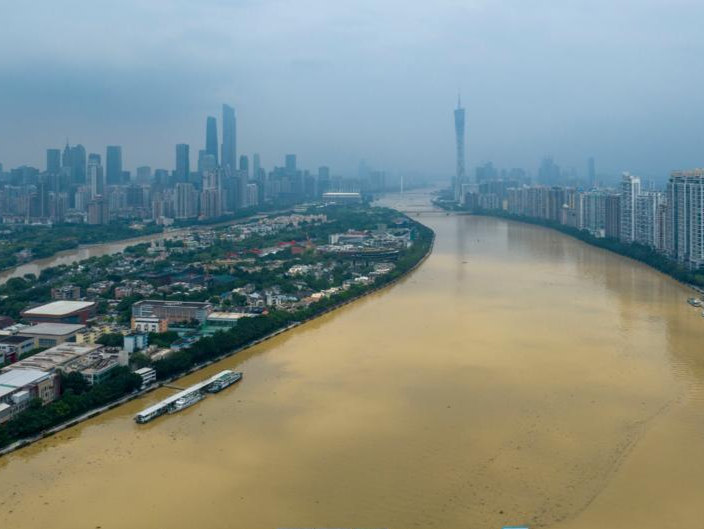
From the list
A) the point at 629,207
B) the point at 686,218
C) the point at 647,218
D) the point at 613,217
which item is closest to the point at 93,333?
the point at 686,218

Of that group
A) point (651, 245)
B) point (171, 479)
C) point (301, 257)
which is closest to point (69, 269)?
point (301, 257)

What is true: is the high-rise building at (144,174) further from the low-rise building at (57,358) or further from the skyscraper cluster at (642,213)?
the low-rise building at (57,358)

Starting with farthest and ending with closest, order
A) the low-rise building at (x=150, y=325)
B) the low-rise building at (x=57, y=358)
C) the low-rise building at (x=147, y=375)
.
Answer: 1. the low-rise building at (x=150, y=325)
2. the low-rise building at (x=57, y=358)
3. the low-rise building at (x=147, y=375)

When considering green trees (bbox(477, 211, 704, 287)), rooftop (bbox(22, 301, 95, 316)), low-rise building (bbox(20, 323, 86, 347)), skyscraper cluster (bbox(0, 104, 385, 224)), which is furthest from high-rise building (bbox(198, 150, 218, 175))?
low-rise building (bbox(20, 323, 86, 347))

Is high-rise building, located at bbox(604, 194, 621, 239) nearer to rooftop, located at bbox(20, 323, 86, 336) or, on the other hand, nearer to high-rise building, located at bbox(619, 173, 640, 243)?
high-rise building, located at bbox(619, 173, 640, 243)

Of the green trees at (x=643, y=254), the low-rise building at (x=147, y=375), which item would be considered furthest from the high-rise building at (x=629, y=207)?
the low-rise building at (x=147, y=375)

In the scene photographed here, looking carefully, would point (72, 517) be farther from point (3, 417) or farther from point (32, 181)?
point (32, 181)
